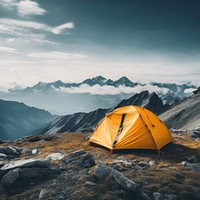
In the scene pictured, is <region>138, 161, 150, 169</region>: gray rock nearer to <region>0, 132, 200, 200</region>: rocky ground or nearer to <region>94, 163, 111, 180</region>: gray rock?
<region>0, 132, 200, 200</region>: rocky ground

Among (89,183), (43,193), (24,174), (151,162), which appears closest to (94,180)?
(89,183)

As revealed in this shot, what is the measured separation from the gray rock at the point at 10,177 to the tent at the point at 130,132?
10572mm

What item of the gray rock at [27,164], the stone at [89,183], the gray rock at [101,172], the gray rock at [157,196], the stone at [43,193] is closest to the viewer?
the stone at [43,193]

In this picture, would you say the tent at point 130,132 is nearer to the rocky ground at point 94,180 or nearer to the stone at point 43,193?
the rocky ground at point 94,180

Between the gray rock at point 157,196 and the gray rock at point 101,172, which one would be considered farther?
the gray rock at point 101,172

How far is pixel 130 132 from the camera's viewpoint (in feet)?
81.3

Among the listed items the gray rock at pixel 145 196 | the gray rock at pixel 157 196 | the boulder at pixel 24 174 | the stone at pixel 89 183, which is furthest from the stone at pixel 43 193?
the gray rock at pixel 157 196

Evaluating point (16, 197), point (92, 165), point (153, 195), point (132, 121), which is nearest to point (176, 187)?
point (153, 195)

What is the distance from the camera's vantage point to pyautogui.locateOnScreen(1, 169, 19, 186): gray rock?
1495 cm

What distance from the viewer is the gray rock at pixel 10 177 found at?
1495cm

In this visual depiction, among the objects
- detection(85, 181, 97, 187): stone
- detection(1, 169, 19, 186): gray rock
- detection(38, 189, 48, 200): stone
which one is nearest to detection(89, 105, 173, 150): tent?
detection(85, 181, 97, 187): stone

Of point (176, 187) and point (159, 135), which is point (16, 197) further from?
point (159, 135)

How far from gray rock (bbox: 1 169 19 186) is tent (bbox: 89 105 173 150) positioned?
416 inches

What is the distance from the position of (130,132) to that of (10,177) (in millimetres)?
12747
